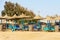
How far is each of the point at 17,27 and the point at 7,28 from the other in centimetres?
158

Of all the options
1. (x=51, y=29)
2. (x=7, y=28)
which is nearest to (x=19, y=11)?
(x=7, y=28)

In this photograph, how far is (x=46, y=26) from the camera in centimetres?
2088
